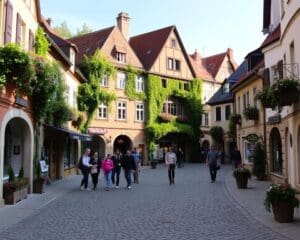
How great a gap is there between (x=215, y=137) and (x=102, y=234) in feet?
140

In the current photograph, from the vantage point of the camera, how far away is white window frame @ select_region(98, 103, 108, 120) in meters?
40.4

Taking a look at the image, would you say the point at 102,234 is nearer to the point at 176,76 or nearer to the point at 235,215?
the point at 235,215

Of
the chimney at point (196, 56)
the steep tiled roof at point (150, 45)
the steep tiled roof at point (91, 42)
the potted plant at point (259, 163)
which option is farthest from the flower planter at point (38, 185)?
the chimney at point (196, 56)

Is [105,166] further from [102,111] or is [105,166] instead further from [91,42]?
[91,42]

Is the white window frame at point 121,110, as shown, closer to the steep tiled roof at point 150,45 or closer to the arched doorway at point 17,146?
the steep tiled roof at point 150,45

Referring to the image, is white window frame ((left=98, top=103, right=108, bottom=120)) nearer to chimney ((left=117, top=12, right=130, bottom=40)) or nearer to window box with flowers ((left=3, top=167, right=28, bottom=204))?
chimney ((left=117, top=12, right=130, bottom=40))

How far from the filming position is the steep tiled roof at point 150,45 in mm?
46312

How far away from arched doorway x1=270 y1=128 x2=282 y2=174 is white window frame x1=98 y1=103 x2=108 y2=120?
20.2 m

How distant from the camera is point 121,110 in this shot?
140 feet

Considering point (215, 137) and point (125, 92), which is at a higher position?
point (125, 92)

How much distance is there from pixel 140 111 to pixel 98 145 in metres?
6.09

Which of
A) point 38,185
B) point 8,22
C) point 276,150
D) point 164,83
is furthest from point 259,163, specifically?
point 164,83

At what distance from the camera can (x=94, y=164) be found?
19.9 meters

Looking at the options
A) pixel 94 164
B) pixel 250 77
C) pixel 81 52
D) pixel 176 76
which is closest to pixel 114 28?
pixel 81 52
